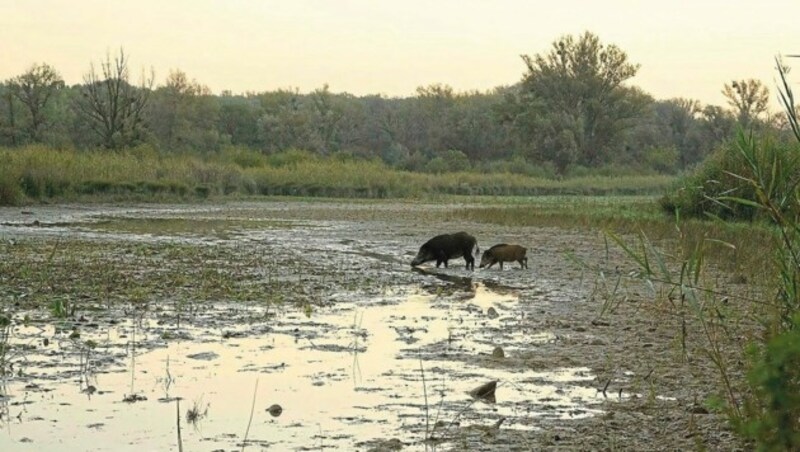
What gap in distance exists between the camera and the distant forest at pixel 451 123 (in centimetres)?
6619

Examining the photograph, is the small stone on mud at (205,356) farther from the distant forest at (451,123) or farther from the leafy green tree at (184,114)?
the leafy green tree at (184,114)

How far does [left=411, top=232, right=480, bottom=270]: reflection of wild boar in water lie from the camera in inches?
689

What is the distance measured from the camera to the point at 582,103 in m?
73.1

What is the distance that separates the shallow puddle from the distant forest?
45745 mm

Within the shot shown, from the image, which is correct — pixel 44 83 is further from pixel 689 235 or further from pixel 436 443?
pixel 436 443

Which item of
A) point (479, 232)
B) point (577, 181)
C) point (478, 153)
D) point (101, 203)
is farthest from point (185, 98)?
point (479, 232)

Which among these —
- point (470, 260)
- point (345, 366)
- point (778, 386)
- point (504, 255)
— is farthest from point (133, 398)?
point (470, 260)

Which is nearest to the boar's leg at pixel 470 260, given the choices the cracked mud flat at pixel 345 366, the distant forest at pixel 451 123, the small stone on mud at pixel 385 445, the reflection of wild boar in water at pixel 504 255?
the reflection of wild boar in water at pixel 504 255

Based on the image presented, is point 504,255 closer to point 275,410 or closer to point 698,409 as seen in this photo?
point 698,409

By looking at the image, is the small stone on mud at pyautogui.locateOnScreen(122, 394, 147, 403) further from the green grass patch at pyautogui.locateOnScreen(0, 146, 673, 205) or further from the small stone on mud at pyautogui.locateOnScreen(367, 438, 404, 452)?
the green grass patch at pyautogui.locateOnScreen(0, 146, 673, 205)

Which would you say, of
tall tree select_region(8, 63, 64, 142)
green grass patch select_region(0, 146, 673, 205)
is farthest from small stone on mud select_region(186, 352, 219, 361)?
tall tree select_region(8, 63, 64, 142)

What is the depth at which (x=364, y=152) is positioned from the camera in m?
85.4

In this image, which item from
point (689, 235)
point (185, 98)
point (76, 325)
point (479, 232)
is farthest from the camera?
point (185, 98)

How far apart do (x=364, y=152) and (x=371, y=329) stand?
75158 mm
